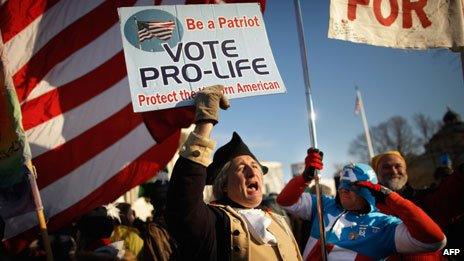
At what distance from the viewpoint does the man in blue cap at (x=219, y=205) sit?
174cm

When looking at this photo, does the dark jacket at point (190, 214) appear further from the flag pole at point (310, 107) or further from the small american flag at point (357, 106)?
the small american flag at point (357, 106)

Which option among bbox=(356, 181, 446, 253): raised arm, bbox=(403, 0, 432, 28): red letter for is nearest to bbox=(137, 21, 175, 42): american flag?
bbox=(356, 181, 446, 253): raised arm

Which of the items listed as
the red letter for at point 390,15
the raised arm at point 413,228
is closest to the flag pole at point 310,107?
the raised arm at point 413,228

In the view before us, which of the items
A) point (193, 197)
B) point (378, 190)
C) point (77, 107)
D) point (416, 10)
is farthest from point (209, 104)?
point (77, 107)

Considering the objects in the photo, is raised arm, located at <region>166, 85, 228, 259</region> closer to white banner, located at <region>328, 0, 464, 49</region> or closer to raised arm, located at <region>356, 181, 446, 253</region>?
raised arm, located at <region>356, 181, 446, 253</region>

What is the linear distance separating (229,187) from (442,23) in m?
2.61

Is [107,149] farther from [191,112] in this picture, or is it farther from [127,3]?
[127,3]

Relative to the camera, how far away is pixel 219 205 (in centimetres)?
218

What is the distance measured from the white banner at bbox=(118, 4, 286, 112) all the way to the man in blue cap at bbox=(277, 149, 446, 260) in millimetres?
713

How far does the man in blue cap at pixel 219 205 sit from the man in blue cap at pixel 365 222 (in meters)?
0.57

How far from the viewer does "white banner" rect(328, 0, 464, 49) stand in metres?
3.36

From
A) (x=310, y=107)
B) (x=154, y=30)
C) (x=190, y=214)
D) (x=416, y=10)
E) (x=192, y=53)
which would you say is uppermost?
(x=416, y=10)

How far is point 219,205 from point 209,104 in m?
0.60

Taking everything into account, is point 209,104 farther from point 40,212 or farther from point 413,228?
point 40,212
